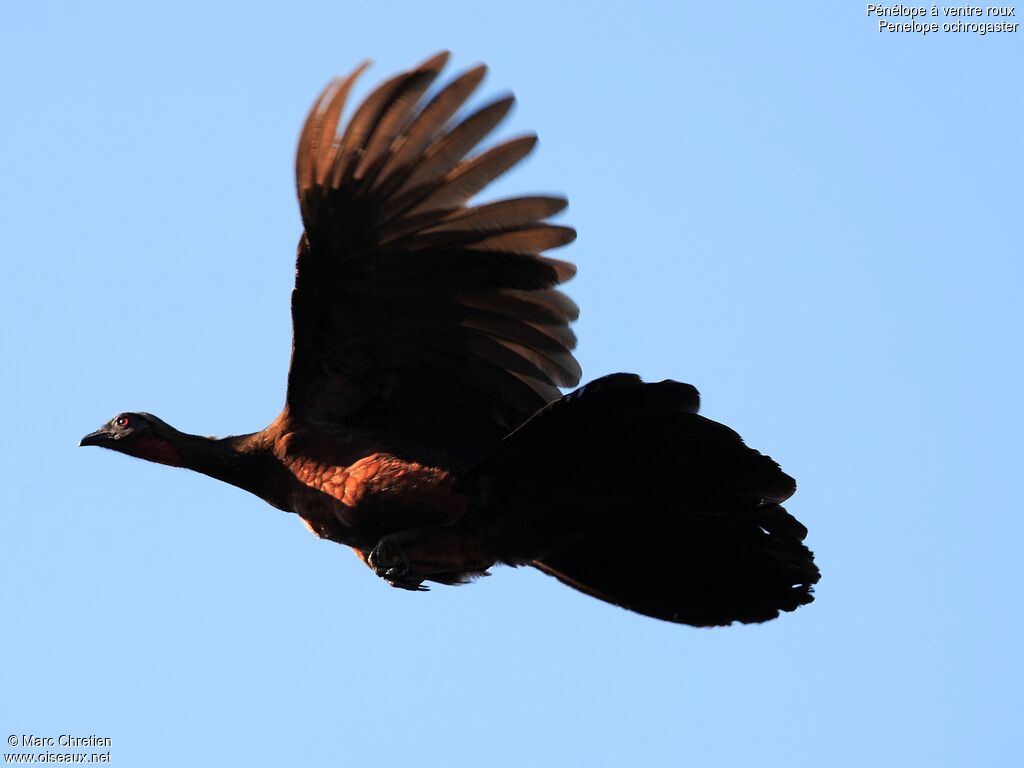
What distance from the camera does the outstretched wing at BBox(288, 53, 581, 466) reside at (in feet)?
23.7

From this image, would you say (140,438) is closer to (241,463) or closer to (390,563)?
(241,463)

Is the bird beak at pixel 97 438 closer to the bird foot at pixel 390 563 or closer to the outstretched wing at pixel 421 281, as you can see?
the outstretched wing at pixel 421 281

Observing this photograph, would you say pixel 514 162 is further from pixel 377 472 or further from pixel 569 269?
pixel 377 472

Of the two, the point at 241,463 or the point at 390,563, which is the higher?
the point at 241,463

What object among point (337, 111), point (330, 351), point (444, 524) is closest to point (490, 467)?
point (444, 524)

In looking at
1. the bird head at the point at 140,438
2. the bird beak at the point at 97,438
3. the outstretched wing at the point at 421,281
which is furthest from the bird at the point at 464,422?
the bird beak at the point at 97,438

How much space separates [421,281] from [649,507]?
146cm

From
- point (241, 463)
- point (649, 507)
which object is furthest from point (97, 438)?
point (649, 507)

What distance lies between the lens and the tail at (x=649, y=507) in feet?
22.1

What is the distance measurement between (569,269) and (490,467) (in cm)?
104

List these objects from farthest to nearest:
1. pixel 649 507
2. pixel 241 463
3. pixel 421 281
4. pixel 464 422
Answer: pixel 241 463, pixel 464 422, pixel 421 281, pixel 649 507

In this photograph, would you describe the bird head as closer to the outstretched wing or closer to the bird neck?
the bird neck

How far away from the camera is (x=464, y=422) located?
786 cm

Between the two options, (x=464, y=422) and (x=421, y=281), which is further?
(x=464, y=422)
